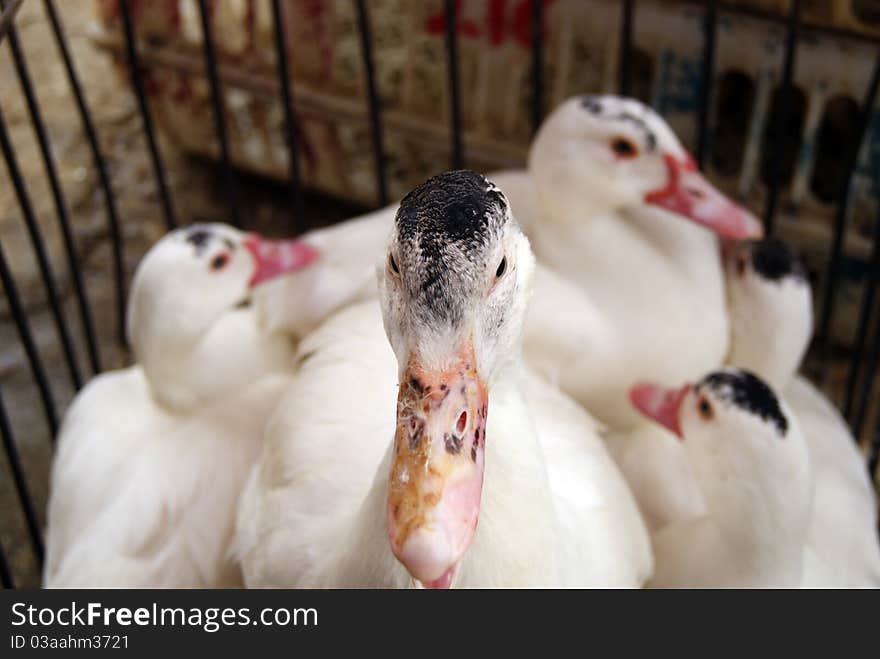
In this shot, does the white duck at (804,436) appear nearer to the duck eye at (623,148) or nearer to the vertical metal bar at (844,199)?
the vertical metal bar at (844,199)

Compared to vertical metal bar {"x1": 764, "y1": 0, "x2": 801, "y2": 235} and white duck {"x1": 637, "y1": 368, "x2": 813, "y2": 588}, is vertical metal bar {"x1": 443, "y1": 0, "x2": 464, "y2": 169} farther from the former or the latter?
white duck {"x1": 637, "y1": 368, "x2": 813, "y2": 588}

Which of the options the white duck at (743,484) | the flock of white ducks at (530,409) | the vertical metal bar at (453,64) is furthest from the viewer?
the vertical metal bar at (453,64)

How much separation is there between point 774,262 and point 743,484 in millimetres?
439

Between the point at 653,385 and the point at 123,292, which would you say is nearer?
the point at 653,385

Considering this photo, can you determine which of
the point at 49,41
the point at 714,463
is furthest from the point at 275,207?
the point at 714,463

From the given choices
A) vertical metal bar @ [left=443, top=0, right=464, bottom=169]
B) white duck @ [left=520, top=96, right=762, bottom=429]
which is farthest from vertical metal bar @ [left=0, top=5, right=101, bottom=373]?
white duck @ [left=520, top=96, right=762, bottom=429]

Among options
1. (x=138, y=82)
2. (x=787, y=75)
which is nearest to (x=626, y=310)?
(x=787, y=75)

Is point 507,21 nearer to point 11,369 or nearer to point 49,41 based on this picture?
point 11,369

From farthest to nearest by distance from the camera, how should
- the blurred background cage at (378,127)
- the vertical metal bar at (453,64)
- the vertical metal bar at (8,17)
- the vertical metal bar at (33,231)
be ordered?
the blurred background cage at (378,127), the vertical metal bar at (453,64), the vertical metal bar at (33,231), the vertical metal bar at (8,17)

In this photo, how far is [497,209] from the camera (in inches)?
33.8

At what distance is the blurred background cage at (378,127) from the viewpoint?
1.74 metres

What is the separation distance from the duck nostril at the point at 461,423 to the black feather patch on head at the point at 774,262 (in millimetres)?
892

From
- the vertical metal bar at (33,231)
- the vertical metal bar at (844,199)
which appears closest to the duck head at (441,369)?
the vertical metal bar at (33,231)
